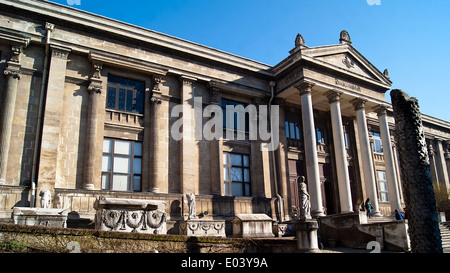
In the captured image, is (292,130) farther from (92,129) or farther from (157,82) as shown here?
(92,129)

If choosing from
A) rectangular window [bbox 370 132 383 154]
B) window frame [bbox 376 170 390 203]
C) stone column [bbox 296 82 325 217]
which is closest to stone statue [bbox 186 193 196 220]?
stone column [bbox 296 82 325 217]

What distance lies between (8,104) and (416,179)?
17610 mm

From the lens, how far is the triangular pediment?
25.4m

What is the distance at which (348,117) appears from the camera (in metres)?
31.0

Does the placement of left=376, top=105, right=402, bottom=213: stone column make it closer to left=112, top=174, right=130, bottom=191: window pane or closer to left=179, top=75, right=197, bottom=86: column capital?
left=179, top=75, right=197, bottom=86: column capital

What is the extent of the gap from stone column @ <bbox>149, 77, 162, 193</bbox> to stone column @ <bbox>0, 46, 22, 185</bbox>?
276 inches

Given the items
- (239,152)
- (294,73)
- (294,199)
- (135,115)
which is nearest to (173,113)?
(135,115)

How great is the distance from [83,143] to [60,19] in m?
6.67

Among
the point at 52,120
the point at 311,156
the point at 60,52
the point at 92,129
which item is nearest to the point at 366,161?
the point at 311,156

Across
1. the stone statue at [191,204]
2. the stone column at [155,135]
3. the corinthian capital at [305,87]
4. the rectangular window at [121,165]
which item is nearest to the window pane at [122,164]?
the rectangular window at [121,165]

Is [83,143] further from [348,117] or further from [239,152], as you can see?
[348,117]

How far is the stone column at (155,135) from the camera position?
20750 millimetres

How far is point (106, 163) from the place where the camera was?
20141 millimetres

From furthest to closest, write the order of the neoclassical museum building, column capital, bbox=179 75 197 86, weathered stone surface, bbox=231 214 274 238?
column capital, bbox=179 75 197 86 < the neoclassical museum building < weathered stone surface, bbox=231 214 274 238
